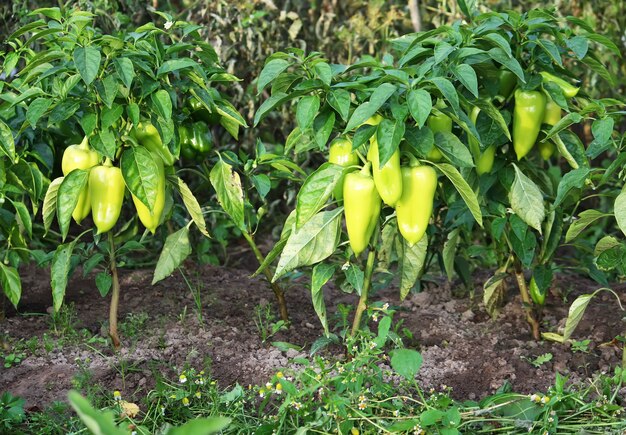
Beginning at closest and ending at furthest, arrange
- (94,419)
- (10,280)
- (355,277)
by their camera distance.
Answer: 1. (94,419)
2. (355,277)
3. (10,280)

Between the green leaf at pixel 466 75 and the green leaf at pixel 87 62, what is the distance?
878mm

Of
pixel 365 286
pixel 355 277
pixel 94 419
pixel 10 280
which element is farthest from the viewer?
pixel 10 280

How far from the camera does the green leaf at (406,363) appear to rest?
211cm

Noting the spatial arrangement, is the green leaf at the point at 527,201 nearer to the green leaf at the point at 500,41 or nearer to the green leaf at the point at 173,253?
the green leaf at the point at 500,41

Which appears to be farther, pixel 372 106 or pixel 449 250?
pixel 449 250

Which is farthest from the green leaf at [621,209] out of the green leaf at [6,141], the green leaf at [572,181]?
the green leaf at [6,141]

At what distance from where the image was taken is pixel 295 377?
2.40m

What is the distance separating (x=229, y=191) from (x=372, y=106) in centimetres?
62

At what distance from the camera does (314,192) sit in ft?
6.96

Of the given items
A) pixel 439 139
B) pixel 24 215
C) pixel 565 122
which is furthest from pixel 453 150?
pixel 24 215

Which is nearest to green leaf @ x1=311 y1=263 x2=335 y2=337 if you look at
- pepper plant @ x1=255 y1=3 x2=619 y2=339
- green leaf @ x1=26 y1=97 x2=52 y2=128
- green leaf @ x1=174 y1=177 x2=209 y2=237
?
pepper plant @ x1=255 y1=3 x2=619 y2=339

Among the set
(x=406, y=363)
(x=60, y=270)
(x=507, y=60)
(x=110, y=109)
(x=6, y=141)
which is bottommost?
(x=406, y=363)

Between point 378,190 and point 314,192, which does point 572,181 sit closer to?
point 378,190

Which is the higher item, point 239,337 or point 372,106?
point 372,106
